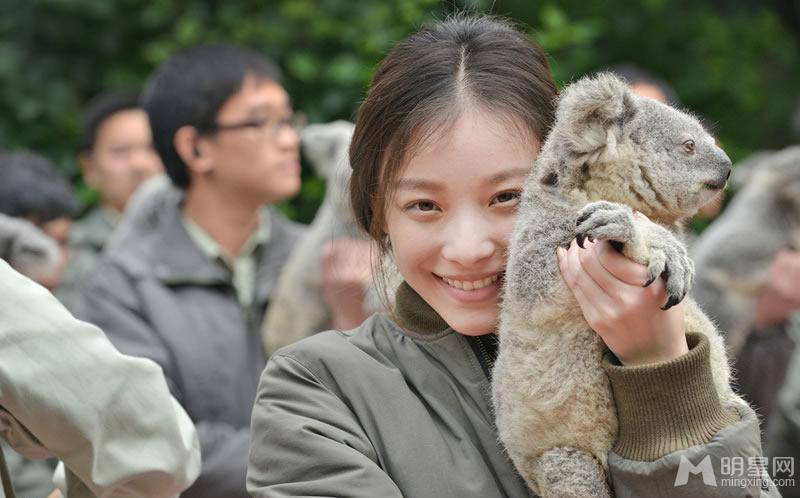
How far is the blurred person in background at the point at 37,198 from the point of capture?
4.77m

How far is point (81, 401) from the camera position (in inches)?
70.1

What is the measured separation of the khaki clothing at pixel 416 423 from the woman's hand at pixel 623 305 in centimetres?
4

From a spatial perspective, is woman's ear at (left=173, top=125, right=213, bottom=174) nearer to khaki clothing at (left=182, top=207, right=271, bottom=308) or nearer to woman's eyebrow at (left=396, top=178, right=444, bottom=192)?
khaki clothing at (left=182, top=207, right=271, bottom=308)

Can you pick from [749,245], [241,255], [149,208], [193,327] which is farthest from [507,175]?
[749,245]

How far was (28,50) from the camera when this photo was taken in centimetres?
689

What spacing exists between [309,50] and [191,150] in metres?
2.19

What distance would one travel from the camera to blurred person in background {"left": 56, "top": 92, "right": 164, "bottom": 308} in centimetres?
613

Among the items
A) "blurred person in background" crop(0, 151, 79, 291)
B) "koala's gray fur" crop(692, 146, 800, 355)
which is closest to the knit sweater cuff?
"koala's gray fur" crop(692, 146, 800, 355)

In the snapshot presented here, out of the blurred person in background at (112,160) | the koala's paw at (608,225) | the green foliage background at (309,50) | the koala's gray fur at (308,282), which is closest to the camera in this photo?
the koala's paw at (608,225)

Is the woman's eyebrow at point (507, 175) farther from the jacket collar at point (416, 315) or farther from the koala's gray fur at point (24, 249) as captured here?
the koala's gray fur at point (24, 249)

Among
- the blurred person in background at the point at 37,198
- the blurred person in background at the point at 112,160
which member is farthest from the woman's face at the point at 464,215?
the blurred person in background at the point at 112,160

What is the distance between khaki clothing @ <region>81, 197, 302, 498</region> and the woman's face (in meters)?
1.60

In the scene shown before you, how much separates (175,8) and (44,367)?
5267 millimetres

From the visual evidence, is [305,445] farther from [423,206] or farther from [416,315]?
[423,206]
